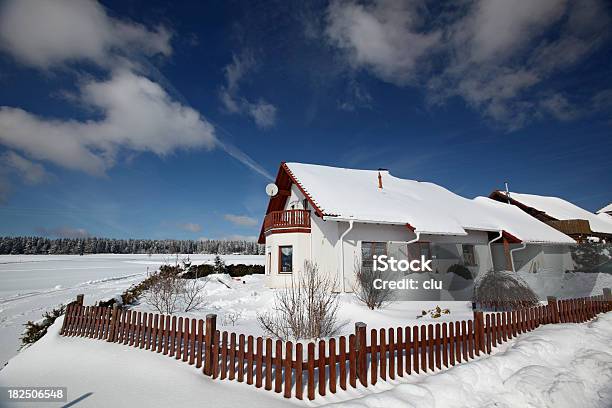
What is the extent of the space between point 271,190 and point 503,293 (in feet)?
39.6

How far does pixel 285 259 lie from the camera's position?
54.9 feet

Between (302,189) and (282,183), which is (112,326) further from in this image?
(282,183)

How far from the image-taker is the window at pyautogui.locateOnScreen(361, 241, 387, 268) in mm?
15508

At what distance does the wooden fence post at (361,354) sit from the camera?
5.04 m

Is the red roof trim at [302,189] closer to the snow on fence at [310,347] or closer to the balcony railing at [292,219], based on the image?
the balcony railing at [292,219]

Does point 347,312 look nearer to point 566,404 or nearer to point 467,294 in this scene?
point 566,404

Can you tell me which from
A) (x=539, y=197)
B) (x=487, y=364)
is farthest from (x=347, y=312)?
(x=539, y=197)

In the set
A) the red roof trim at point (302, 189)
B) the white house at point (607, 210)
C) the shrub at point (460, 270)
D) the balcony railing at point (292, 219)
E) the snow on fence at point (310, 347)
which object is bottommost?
the snow on fence at point (310, 347)

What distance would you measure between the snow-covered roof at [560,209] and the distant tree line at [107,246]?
66.1m

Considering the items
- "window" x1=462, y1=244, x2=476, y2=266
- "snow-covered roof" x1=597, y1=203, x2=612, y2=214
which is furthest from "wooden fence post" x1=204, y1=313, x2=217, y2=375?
"snow-covered roof" x1=597, y1=203, x2=612, y2=214

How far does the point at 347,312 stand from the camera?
10.7m

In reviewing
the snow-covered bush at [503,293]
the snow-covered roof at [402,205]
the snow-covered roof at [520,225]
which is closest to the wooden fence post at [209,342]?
the snow-covered roof at [402,205]

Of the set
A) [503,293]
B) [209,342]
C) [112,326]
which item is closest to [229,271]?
[112,326]

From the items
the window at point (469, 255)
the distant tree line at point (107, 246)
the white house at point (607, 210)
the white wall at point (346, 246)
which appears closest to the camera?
the white wall at point (346, 246)
